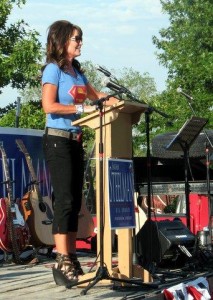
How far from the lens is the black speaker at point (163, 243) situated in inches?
259

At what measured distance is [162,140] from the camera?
10.6 metres

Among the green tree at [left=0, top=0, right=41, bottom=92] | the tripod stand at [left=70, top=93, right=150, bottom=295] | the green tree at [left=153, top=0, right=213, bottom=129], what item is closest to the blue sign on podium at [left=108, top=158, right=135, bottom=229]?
the tripod stand at [left=70, top=93, right=150, bottom=295]

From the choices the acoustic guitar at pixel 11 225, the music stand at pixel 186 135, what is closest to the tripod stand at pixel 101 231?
the music stand at pixel 186 135

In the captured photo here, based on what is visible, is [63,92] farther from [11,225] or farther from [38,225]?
[38,225]

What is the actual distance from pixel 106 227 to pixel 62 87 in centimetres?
106

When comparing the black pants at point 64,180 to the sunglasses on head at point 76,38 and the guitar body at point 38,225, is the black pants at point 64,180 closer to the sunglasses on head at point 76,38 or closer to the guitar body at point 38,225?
the sunglasses on head at point 76,38

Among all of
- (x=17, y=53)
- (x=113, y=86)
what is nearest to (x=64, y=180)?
(x=113, y=86)

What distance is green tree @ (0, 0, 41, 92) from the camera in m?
20.3

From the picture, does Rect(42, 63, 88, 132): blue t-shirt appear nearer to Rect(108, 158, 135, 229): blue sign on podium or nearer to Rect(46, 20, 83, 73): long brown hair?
Rect(46, 20, 83, 73): long brown hair

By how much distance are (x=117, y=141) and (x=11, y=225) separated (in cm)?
241

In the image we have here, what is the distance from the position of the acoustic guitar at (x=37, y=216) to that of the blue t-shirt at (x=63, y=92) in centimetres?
264

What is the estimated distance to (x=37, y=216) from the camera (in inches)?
327

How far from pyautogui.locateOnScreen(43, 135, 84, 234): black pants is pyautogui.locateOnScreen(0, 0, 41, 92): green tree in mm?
14213

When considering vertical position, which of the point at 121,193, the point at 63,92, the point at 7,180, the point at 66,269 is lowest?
the point at 66,269
